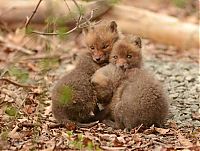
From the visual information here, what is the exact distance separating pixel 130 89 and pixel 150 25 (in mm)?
5025

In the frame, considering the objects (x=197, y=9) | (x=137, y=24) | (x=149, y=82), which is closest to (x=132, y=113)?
(x=149, y=82)

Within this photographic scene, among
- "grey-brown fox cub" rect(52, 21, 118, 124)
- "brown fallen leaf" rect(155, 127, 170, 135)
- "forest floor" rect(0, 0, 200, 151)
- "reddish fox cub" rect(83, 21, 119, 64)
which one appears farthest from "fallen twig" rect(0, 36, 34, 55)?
"brown fallen leaf" rect(155, 127, 170, 135)

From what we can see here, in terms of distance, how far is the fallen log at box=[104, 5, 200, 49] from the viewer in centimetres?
1103

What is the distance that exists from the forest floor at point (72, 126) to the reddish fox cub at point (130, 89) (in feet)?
0.47

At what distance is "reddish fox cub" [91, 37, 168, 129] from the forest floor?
142 millimetres

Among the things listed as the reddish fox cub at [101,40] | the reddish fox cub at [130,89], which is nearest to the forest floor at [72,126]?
the reddish fox cub at [130,89]

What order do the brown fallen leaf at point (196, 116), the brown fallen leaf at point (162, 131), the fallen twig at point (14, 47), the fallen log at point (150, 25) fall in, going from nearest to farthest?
the brown fallen leaf at point (162, 131) → the brown fallen leaf at point (196, 116) → the fallen twig at point (14, 47) → the fallen log at point (150, 25)

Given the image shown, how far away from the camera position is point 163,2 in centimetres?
1462

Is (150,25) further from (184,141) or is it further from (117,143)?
(117,143)

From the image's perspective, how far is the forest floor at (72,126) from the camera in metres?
5.64

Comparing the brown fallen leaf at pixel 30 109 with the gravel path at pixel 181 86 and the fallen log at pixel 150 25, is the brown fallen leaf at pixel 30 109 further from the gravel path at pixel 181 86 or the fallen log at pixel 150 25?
the fallen log at pixel 150 25

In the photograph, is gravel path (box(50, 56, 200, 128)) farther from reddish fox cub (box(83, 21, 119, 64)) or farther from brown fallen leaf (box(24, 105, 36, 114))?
brown fallen leaf (box(24, 105, 36, 114))

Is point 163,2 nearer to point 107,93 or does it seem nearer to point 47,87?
point 47,87

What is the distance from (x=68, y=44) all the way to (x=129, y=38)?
486 centimetres
